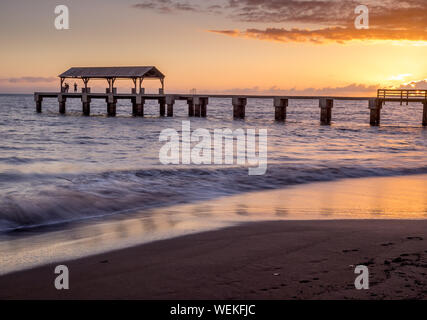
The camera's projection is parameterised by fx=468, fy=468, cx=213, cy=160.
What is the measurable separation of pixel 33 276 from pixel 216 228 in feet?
9.49

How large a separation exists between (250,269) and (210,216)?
3.44m

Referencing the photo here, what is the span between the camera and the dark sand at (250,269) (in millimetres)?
3955

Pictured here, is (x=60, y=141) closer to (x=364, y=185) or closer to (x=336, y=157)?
(x=336, y=157)

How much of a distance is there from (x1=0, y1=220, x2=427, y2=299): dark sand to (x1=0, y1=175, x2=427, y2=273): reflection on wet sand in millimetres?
559

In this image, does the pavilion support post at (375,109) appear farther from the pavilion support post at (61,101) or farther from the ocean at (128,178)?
the pavilion support post at (61,101)

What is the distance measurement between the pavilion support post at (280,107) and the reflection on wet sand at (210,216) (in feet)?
113

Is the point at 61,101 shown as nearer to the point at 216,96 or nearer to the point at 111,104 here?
the point at 111,104

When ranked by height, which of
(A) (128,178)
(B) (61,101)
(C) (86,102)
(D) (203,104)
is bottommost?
(A) (128,178)

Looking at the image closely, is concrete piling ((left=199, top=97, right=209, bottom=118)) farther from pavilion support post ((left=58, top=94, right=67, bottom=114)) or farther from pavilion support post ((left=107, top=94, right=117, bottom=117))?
pavilion support post ((left=58, top=94, right=67, bottom=114))

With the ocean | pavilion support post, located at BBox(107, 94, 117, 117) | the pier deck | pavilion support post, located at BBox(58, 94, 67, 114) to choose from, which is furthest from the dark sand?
pavilion support post, located at BBox(58, 94, 67, 114)

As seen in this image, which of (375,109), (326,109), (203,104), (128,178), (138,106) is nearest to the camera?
(128,178)

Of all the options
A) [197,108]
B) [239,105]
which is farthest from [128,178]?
[197,108]

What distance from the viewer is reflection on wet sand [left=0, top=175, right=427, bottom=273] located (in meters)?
5.82

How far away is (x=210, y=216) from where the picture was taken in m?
8.01
